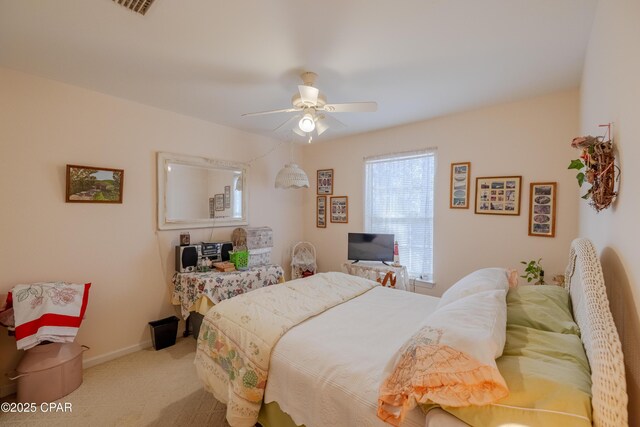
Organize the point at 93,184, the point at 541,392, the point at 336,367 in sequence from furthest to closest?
1. the point at 93,184
2. the point at 336,367
3. the point at 541,392

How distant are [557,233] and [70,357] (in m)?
4.39

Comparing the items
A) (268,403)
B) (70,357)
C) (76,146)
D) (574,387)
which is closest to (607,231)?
(574,387)

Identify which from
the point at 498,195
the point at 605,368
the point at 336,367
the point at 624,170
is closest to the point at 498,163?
the point at 498,195

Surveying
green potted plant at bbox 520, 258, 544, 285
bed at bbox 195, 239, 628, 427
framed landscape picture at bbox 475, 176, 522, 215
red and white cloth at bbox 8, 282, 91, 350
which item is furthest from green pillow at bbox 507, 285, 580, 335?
red and white cloth at bbox 8, 282, 91, 350

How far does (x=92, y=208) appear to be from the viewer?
253cm

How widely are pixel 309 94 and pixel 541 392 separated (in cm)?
198

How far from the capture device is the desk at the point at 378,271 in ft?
10.8

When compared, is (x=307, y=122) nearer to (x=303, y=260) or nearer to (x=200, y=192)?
(x=200, y=192)

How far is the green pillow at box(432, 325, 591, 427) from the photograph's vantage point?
761 mm

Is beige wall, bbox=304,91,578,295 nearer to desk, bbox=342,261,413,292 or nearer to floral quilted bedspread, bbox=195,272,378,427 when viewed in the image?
desk, bbox=342,261,413,292

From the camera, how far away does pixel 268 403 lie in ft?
4.93

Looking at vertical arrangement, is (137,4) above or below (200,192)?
above

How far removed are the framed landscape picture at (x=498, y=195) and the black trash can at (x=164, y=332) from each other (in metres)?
3.57

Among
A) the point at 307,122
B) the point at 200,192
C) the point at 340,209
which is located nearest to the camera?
the point at 307,122
